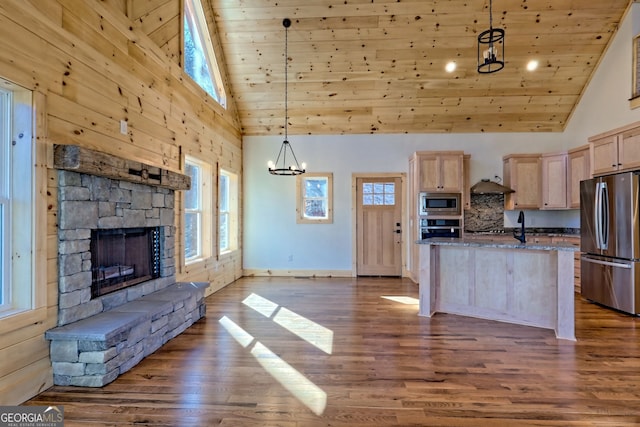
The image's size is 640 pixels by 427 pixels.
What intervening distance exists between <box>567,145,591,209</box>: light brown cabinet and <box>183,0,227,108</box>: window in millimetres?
6161

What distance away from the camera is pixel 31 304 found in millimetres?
2283

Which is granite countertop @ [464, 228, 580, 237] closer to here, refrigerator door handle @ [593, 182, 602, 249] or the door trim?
the door trim

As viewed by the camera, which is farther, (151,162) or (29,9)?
Result: (151,162)

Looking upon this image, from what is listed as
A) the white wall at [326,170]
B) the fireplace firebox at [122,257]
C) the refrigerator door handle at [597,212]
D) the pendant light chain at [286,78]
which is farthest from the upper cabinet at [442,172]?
the fireplace firebox at [122,257]

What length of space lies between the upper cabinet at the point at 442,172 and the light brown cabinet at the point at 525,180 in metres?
1.06

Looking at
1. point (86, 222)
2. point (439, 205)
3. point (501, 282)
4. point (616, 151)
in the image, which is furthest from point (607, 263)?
point (86, 222)

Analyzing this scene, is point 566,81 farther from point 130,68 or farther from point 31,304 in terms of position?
point 31,304

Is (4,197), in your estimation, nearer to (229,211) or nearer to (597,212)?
(229,211)

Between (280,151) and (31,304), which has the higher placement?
(280,151)

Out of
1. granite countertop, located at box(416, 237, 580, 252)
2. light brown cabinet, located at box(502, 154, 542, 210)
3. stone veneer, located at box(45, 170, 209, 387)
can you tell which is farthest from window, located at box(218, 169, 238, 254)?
light brown cabinet, located at box(502, 154, 542, 210)

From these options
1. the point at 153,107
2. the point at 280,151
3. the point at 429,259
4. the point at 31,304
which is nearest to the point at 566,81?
the point at 429,259

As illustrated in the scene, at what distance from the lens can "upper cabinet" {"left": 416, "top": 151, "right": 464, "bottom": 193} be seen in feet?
20.1

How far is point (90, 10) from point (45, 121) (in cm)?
111

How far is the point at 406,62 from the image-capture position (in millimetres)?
5625
